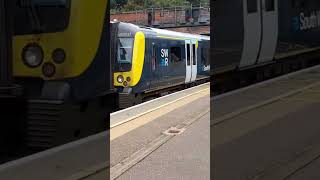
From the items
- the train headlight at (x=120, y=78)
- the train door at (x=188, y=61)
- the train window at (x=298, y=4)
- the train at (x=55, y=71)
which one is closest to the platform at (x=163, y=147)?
the train at (x=55, y=71)

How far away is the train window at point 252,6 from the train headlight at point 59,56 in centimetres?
529

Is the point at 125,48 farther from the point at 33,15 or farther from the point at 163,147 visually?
the point at 33,15

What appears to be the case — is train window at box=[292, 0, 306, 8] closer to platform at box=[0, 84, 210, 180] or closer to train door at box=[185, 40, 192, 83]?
platform at box=[0, 84, 210, 180]

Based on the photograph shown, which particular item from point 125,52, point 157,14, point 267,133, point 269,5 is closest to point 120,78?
point 125,52

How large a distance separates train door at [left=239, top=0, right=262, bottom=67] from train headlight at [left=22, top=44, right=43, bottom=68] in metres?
5.02

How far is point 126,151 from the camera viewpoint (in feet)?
19.3

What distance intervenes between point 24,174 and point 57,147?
1.75 feet

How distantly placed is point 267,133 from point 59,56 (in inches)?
112

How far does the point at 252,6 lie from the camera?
9.44 m

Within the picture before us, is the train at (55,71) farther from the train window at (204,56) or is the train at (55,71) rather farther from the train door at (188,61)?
the train window at (204,56)

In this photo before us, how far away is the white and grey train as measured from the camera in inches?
333

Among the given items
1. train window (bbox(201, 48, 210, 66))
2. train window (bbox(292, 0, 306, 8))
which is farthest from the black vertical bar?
train window (bbox(201, 48, 210, 66))

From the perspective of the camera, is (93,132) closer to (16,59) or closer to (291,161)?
(16,59)

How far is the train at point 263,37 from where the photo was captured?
8.55 m
